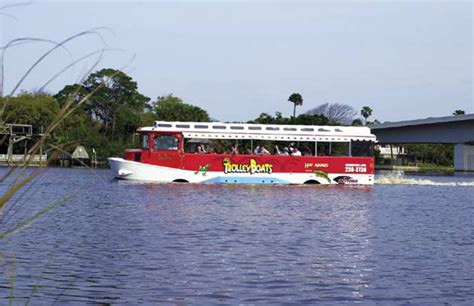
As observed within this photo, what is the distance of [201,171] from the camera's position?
40250mm

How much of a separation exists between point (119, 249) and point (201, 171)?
25.8 meters

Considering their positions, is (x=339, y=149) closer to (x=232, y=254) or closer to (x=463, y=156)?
(x=232, y=254)

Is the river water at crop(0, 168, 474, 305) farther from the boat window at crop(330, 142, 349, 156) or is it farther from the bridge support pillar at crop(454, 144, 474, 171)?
the bridge support pillar at crop(454, 144, 474, 171)

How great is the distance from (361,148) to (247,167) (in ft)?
21.8

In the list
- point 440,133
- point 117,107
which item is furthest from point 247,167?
point 117,107

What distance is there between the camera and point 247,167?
4078cm

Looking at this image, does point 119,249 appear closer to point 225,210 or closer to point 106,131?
point 225,210

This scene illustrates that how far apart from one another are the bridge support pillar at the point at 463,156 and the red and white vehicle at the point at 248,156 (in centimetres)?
4028

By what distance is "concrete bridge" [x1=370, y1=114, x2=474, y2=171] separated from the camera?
7362 cm

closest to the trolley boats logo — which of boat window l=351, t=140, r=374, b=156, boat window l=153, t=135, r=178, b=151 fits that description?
boat window l=153, t=135, r=178, b=151

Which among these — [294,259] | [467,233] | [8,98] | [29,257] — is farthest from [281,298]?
[467,233]

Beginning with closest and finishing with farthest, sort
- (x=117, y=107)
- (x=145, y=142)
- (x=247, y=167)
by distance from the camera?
(x=145, y=142)
(x=247, y=167)
(x=117, y=107)

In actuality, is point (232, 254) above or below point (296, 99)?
below

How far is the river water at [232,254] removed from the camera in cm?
1045
